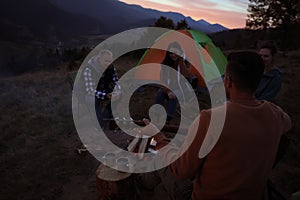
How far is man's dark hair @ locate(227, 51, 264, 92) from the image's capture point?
156 centimetres

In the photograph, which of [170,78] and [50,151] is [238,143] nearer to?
[50,151]

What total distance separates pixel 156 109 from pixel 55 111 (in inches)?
96.1

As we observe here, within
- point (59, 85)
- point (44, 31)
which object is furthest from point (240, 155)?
point (44, 31)

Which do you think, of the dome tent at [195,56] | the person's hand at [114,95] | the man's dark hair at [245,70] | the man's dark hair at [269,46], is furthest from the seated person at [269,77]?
the dome tent at [195,56]

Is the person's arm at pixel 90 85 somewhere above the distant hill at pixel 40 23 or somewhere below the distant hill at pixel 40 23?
above

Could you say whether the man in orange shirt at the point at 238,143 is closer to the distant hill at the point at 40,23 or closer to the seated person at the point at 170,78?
the seated person at the point at 170,78

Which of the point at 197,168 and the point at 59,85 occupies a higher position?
the point at 197,168

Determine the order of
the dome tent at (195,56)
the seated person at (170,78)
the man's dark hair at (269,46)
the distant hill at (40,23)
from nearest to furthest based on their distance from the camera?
the man's dark hair at (269,46)
the seated person at (170,78)
the dome tent at (195,56)
the distant hill at (40,23)

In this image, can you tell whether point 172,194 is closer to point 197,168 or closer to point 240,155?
point 197,168

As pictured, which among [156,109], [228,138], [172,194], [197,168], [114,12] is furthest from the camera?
[114,12]

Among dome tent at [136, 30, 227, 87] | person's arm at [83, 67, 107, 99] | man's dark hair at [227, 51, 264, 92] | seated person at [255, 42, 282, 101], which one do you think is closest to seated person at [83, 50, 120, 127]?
person's arm at [83, 67, 107, 99]

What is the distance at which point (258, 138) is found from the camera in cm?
157

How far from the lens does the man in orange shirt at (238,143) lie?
1.54m

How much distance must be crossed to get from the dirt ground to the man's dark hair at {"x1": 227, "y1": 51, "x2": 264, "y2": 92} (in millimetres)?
2007
